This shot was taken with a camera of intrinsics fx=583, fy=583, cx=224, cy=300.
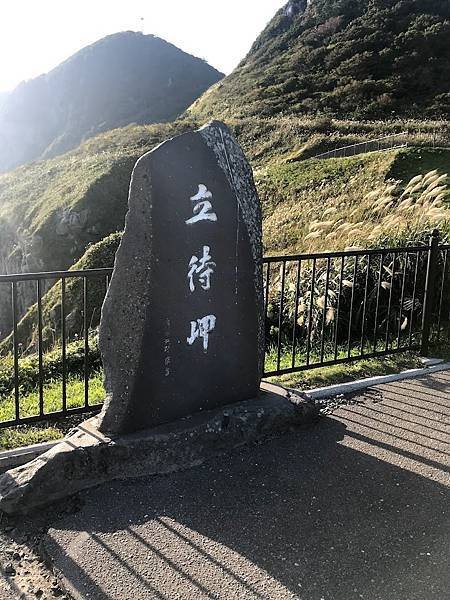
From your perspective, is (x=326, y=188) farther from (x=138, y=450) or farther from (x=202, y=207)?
(x=138, y=450)

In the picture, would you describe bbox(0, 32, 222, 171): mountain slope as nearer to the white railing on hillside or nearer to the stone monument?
the white railing on hillside

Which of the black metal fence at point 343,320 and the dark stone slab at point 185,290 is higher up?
the dark stone slab at point 185,290

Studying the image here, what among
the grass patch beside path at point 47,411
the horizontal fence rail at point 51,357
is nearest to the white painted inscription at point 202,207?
the horizontal fence rail at point 51,357

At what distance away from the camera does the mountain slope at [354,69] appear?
37.7 m

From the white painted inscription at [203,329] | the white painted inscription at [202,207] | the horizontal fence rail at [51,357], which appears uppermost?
the white painted inscription at [202,207]

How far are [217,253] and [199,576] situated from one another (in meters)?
1.95

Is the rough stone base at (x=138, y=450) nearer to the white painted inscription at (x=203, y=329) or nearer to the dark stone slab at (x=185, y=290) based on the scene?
the dark stone slab at (x=185, y=290)

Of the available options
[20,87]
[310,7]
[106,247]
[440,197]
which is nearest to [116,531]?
[440,197]

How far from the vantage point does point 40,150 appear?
93375 millimetres

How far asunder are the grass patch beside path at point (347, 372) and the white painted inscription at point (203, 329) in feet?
5.32

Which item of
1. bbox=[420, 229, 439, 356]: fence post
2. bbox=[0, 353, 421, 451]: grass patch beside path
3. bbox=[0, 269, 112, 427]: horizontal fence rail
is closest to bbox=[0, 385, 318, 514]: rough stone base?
bbox=[0, 269, 112, 427]: horizontal fence rail

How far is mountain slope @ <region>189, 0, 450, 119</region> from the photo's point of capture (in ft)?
124

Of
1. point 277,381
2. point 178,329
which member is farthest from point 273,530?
point 277,381

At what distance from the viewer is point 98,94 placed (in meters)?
100
